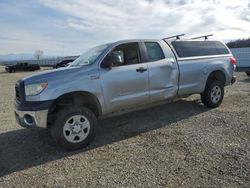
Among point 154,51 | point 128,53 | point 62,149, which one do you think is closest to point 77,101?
point 62,149

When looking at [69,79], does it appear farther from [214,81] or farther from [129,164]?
[214,81]

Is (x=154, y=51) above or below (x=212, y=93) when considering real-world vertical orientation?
above

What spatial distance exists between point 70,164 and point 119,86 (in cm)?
184

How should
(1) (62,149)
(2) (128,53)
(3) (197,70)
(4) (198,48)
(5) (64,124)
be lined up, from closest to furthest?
(5) (64,124)
(1) (62,149)
(2) (128,53)
(3) (197,70)
(4) (198,48)

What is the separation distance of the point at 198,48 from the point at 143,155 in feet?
13.1

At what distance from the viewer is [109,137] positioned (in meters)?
5.76

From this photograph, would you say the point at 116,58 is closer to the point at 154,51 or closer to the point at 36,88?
the point at 154,51

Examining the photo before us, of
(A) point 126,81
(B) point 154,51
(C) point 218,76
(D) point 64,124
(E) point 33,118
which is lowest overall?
(D) point 64,124

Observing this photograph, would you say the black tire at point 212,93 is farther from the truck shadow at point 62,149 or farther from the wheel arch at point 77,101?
the wheel arch at point 77,101

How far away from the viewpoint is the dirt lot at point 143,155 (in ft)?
12.8

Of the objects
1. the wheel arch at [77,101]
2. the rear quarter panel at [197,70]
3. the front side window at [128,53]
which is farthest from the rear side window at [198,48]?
the wheel arch at [77,101]

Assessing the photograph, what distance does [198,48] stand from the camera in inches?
297

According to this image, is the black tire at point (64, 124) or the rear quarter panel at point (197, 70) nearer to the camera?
the black tire at point (64, 124)

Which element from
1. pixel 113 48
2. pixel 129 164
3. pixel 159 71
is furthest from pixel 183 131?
pixel 113 48
